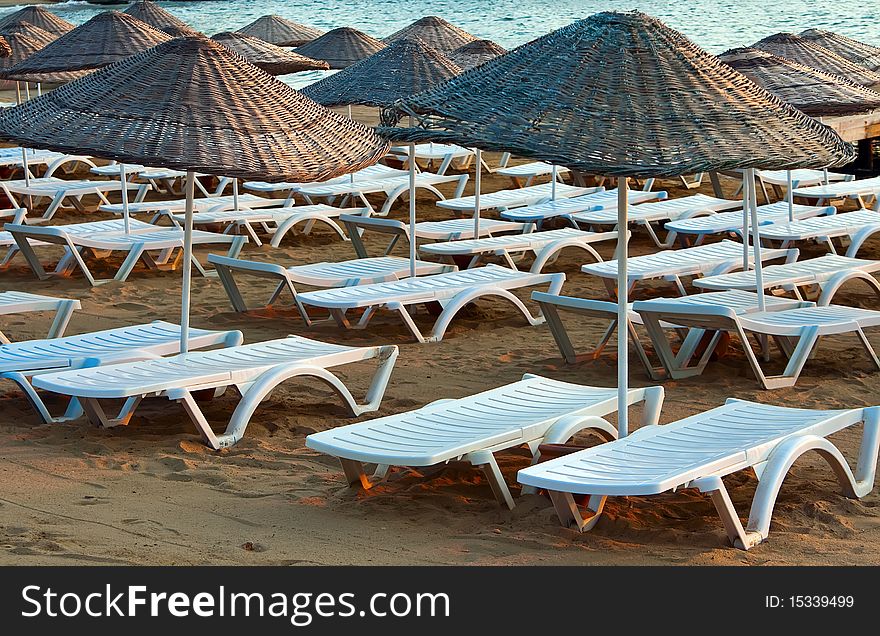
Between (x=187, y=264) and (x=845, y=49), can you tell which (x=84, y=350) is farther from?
(x=845, y=49)

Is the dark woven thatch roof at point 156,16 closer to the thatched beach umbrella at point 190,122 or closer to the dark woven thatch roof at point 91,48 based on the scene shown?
the dark woven thatch roof at point 91,48

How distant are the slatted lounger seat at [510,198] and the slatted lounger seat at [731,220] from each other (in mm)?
1544

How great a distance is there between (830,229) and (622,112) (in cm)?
538

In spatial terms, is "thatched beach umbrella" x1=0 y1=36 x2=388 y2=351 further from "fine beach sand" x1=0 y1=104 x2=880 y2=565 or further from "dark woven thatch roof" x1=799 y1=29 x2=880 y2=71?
"dark woven thatch roof" x1=799 y1=29 x2=880 y2=71

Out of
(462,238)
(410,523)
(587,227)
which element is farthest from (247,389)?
(587,227)

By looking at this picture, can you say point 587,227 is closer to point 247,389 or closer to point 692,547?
point 247,389

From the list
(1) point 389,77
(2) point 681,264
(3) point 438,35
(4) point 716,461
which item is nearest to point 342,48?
(3) point 438,35

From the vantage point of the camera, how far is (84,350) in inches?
226

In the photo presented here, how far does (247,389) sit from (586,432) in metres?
1.45

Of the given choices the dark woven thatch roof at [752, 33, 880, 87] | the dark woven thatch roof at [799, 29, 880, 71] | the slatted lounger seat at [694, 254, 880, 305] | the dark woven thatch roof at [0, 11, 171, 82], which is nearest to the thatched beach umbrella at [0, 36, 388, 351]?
the slatted lounger seat at [694, 254, 880, 305]

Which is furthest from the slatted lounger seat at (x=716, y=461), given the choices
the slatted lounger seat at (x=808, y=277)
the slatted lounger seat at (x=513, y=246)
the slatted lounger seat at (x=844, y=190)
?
the slatted lounger seat at (x=844, y=190)

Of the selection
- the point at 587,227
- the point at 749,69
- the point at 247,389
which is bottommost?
the point at 587,227

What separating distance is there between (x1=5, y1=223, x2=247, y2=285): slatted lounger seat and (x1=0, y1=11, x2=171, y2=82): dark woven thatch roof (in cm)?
256
